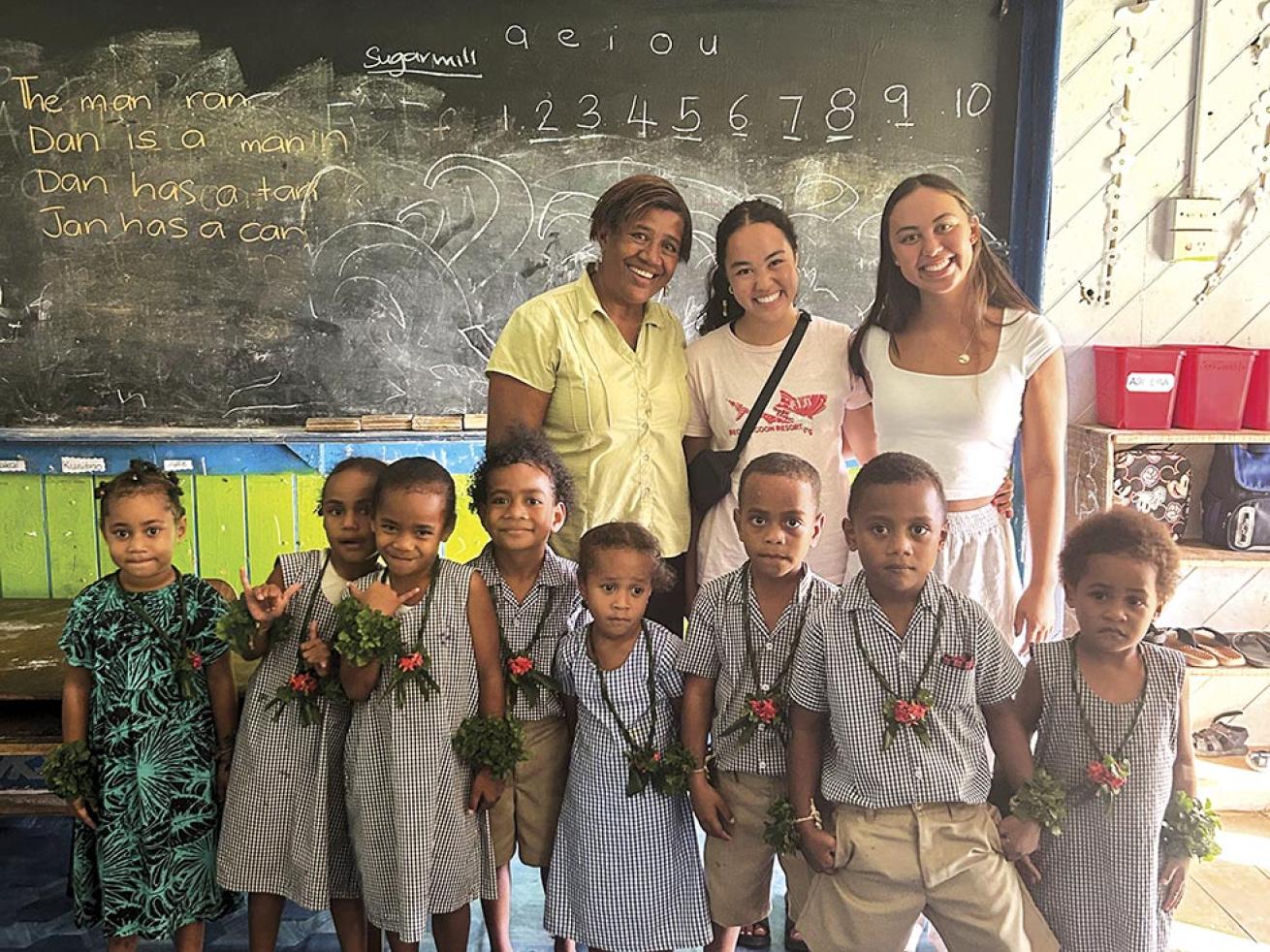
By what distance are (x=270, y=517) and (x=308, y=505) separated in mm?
135

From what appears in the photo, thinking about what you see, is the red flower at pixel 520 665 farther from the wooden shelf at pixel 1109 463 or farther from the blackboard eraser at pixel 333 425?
the wooden shelf at pixel 1109 463

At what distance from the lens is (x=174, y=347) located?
342 cm

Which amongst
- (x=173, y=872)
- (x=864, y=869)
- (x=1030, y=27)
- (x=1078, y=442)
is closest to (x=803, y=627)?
(x=864, y=869)

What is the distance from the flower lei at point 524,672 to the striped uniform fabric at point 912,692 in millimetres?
498

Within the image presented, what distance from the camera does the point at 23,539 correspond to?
3.42 metres

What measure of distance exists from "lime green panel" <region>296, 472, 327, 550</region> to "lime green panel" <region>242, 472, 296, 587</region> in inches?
0.9

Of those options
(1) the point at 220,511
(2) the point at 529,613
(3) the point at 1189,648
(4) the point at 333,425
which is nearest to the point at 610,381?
(2) the point at 529,613

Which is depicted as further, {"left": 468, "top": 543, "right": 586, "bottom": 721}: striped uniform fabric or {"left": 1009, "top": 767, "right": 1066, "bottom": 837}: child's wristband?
{"left": 468, "top": 543, "right": 586, "bottom": 721}: striped uniform fabric

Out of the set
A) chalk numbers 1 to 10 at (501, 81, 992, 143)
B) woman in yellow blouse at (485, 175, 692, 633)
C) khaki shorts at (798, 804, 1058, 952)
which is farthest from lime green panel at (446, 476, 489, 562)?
khaki shorts at (798, 804, 1058, 952)

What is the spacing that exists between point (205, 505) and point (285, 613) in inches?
68.1

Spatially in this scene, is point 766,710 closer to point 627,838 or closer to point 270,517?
point 627,838

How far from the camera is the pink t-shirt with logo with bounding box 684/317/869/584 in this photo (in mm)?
2057

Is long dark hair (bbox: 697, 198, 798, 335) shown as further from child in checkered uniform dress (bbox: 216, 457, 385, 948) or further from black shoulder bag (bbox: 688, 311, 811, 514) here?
child in checkered uniform dress (bbox: 216, 457, 385, 948)

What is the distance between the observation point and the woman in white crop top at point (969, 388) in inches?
78.3
